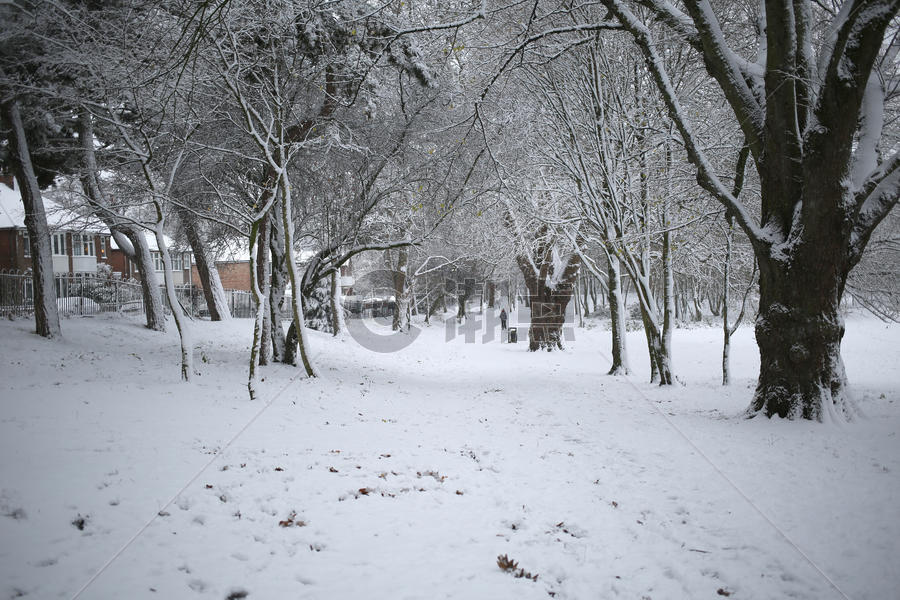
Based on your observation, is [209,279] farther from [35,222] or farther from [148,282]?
[35,222]

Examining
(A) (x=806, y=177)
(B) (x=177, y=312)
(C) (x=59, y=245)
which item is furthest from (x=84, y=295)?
(A) (x=806, y=177)

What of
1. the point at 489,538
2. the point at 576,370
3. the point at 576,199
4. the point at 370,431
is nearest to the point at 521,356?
the point at 576,370

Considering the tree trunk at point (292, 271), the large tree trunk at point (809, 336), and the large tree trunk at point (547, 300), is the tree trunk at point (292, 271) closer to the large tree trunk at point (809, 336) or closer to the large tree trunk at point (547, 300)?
the large tree trunk at point (809, 336)

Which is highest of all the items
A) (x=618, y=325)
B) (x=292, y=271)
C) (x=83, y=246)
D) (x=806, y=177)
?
(x=83, y=246)

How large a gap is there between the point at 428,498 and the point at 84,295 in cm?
2073

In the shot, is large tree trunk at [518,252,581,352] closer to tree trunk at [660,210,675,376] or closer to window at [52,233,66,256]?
tree trunk at [660,210,675,376]

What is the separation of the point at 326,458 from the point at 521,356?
14574 mm

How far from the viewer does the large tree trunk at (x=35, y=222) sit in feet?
38.7

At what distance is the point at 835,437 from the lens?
5336mm

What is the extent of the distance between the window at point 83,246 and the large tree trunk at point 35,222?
22.2 metres

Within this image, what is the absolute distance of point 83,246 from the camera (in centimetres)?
3216

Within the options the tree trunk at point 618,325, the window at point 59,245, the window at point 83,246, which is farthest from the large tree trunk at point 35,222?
the window at point 83,246

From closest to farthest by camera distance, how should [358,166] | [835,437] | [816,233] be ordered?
[835,437] → [816,233] → [358,166]

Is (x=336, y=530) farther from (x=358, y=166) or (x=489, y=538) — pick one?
(x=358, y=166)
